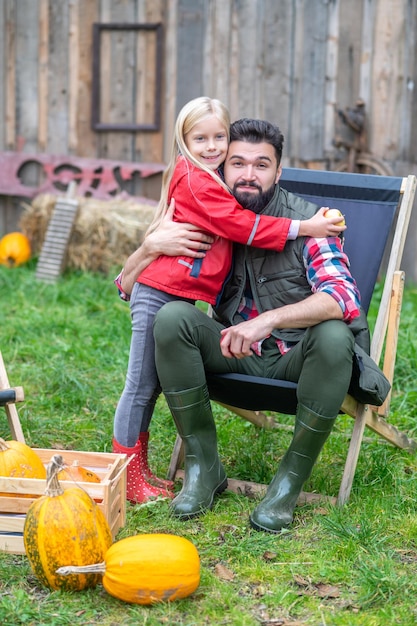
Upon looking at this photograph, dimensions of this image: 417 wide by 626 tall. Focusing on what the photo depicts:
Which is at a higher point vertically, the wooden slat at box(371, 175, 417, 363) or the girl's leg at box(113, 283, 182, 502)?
the wooden slat at box(371, 175, 417, 363)

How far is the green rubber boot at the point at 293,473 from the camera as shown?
3172 millimetres

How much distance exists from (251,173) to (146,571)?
155 cm

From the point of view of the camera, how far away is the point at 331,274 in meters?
3.24

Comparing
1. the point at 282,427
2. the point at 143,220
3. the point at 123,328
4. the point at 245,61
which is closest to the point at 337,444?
the point at 282,427

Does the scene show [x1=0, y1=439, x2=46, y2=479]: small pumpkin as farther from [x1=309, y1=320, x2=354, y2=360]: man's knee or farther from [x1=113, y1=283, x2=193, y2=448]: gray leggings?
[x1=309, y1=320, x2=354, y2=360]: man's knee

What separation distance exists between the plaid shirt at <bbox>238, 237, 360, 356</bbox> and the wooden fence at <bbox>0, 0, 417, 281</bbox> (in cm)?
413

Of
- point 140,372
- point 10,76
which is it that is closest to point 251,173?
point 140,372

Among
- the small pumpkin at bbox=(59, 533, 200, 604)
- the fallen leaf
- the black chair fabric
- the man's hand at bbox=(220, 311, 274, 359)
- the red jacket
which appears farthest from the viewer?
the black chair fabric

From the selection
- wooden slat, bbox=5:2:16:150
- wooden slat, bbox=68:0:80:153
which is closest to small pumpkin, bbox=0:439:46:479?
wooden slat, bbox=68:0:80:153

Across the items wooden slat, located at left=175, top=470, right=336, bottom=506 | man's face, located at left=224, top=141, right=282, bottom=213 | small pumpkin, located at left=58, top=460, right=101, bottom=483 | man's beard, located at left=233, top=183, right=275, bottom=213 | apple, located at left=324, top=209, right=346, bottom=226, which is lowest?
wooden slat, located at left=175, top=470, right=336, bottom=506

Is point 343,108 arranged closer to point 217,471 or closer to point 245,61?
point 245,61

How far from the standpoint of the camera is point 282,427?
4.36m

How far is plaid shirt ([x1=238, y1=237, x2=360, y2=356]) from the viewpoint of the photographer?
3154 millimetres

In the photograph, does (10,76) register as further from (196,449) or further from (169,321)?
(196,449)
